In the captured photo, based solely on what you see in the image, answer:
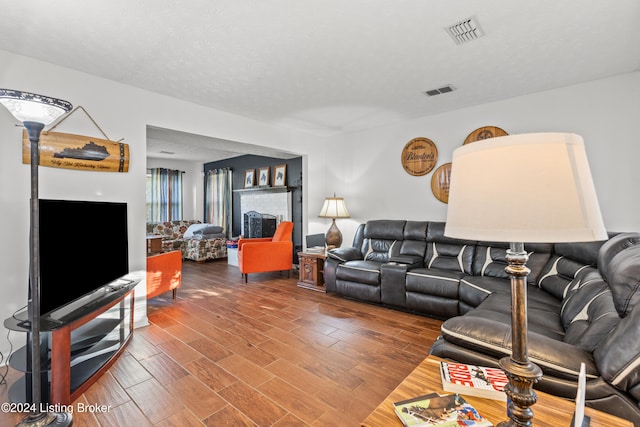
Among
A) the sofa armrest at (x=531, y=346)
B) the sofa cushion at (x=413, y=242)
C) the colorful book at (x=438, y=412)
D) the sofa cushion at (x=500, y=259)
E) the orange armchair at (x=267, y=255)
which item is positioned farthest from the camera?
the orange armchair at (x=267, y=255)

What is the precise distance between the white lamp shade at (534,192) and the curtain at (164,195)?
8.34 m

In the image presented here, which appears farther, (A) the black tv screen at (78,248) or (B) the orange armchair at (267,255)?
(B) the orange armchair at (267,255)

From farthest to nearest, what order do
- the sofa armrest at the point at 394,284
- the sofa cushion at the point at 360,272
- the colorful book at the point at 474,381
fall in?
the sofa cushion at the point at 360,272
the sofa armrest at the point at 394,284
the colorful book at the point at 474,381

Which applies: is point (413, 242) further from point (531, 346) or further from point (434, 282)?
point (531, 346)

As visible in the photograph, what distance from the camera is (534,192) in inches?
27.2

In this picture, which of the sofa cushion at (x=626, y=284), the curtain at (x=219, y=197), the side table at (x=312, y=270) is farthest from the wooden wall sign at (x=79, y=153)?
the curtain at (x=219, y=197)

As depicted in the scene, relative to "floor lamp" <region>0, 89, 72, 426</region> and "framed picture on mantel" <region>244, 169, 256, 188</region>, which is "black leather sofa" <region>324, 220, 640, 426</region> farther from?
"framed picture on mantel" <region>244, 169, 256, 188</region>

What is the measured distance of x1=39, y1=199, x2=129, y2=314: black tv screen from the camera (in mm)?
1812

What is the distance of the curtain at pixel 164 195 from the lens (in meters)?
7.72

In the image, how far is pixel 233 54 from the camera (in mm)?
2574

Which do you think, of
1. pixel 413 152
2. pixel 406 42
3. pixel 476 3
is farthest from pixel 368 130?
pixel 476 3

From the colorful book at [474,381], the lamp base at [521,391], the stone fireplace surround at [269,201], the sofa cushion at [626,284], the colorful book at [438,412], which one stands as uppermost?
the stone fireplace surround at [269,201]

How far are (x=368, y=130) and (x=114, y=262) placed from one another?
403 cm

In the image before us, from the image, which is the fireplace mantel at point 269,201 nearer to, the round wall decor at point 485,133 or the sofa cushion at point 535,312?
the round wall decor at point 485,133
